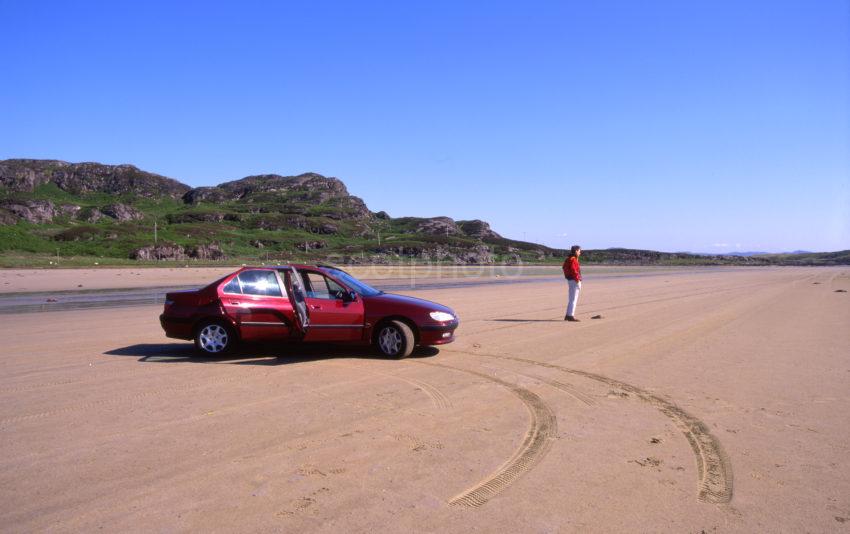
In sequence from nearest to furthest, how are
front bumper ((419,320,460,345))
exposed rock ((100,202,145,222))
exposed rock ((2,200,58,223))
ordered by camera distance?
front bumper ((419,320,460,345))
exposed rock ((2,200,58,223))
exposed rock ((100,202,145,222))

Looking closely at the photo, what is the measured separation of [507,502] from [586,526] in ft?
1.81

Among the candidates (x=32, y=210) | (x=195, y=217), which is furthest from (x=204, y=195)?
(x=32, y=210)

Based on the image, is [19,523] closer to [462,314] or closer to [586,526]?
[586,526]


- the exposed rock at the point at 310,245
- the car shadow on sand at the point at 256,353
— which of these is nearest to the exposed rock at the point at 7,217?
the exposed rock at the point at 310,245

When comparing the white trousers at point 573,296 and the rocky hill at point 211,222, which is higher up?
the rocky hill at point 211,222

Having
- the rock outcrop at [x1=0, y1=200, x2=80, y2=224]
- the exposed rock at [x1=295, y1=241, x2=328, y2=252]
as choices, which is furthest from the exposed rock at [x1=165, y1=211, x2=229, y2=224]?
the exposed rock at [x1=295, y1=241, x2=328, y2=252]

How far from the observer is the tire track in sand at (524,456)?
4.17 m

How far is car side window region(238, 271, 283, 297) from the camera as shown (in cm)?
970

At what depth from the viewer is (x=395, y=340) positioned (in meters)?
9.51

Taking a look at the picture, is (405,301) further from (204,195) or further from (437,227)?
(204,195)

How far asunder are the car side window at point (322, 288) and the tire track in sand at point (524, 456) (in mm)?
3855

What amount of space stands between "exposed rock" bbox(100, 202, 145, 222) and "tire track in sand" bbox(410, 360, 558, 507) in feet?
398

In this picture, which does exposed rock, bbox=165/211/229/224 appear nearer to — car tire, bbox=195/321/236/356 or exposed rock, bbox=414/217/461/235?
exposed rock, bbox=414/217/461/235

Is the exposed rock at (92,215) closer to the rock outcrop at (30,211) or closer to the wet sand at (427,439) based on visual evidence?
the rock outcrop at (30,211)
